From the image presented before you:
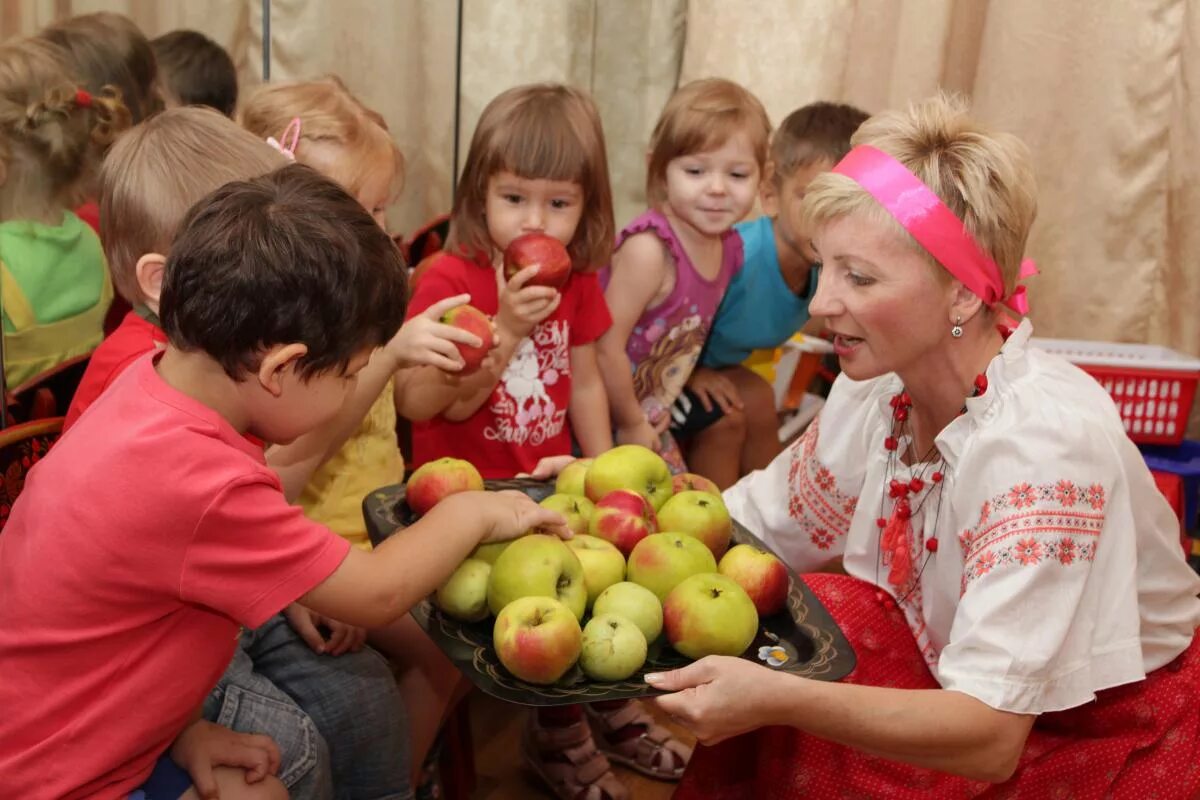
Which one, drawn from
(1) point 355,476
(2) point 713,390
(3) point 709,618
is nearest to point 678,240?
(2) point 713,390

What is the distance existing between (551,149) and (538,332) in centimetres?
34

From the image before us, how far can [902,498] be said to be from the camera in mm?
1639

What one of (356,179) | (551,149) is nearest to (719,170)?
(551,149)

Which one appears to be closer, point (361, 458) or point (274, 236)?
point (274, 236)

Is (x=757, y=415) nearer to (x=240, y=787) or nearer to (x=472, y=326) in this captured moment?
(x=472, y=326)

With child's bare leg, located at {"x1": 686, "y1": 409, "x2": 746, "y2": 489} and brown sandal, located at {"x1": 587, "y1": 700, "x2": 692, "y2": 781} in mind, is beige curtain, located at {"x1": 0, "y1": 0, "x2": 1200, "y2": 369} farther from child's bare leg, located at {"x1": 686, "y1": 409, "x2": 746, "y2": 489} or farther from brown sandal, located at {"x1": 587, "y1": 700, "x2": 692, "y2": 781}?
brown sandal, located at {"x1": 587, "y1": 700, "x2": 692, "y2": 781}

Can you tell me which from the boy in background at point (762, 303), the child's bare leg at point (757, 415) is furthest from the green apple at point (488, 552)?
the child's bare leg at point (757, 415)

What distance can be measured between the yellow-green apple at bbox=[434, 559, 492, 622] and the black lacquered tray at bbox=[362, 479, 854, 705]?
0.01m

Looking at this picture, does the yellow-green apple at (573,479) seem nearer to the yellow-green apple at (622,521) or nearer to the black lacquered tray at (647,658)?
the yellow-green apple at (622,521)

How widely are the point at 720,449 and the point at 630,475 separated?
1.33 metres

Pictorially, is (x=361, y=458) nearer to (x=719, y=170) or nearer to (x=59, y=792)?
(x=59, y=792)

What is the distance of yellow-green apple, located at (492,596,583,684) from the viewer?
4.01 feet

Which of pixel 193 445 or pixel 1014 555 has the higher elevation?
pixel 193 445

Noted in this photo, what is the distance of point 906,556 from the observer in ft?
5.34
